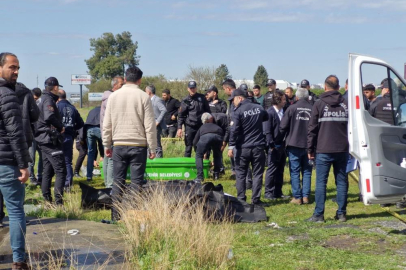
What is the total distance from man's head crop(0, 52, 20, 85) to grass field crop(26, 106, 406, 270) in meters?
2.47

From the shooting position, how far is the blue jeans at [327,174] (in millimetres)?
8859

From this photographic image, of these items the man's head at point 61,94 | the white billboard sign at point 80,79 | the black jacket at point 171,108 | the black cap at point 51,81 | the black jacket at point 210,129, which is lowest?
the black jacket at point 210,129

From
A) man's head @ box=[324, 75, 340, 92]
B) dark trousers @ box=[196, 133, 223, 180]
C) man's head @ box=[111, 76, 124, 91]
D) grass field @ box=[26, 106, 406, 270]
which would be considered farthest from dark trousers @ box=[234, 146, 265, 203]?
dark trousers @ box=[196, 133, 223, 180]

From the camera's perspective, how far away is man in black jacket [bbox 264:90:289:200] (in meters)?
11.2

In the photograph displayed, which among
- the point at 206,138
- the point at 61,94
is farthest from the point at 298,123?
the point at 61,94

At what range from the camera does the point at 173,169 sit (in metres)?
13.3

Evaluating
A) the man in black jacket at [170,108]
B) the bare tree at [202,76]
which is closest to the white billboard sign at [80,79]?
the bare tree at [202,76]

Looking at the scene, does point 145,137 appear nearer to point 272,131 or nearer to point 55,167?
point 55,167

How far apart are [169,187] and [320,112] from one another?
2439 millimetres

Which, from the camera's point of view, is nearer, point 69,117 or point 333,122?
point 333,122

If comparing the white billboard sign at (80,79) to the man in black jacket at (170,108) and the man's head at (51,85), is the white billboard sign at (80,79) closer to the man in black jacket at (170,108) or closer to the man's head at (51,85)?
the man in black jacket at (170,108)

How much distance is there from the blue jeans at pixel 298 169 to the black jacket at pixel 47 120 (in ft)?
12.9

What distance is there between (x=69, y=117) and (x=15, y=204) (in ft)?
21.9

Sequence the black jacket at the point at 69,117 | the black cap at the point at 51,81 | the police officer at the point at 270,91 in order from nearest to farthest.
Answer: the black cap at the point at 51,81 < the black jacket at the point at 69,117 < the police officer at the point at 270,91
